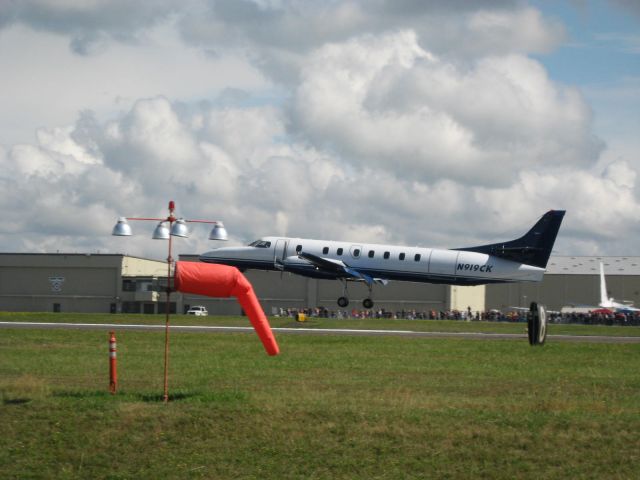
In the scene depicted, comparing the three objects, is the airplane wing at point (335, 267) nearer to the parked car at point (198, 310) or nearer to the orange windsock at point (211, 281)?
the orange windsock at point (211, 281)

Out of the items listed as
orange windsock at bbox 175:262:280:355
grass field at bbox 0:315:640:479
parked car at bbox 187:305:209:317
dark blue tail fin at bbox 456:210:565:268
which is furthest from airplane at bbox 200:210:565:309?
parked car at bbox 187:305:209:317

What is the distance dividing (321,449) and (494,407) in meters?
4.88

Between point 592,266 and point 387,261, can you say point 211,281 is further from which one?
point 592,266

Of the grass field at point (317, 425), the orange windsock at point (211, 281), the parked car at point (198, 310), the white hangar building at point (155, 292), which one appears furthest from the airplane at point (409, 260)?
the white hangar building at point (155, 292)

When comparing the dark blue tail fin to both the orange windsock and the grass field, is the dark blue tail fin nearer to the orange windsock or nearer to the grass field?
the grass field

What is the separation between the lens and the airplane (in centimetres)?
6562

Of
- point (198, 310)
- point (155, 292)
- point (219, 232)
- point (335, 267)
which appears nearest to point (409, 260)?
point (335, 267)

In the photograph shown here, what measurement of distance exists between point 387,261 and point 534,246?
10.2 metres

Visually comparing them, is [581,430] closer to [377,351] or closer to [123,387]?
[123,387]

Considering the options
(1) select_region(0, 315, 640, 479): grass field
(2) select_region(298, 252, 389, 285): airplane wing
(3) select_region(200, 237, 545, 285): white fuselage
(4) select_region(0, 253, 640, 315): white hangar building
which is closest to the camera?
(1) select_region(0, 315, 640, 479): grass field

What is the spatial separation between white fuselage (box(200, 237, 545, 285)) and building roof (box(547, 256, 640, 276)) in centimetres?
6134

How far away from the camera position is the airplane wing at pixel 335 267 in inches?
2608

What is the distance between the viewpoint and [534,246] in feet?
216

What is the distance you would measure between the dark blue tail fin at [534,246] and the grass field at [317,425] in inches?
1431
